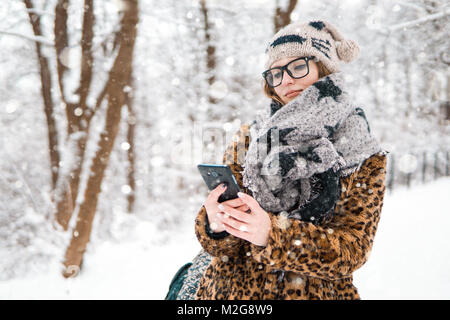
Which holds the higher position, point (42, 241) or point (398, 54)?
point (398, 54)

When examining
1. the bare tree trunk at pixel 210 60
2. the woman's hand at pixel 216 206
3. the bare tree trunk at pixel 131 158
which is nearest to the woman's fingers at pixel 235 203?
the woman's hand at pixel 216 206

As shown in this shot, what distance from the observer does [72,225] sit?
4.12m

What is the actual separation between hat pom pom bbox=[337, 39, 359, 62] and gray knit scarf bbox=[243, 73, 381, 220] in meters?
0.29

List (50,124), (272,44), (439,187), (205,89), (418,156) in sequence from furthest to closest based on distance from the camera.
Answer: (418,156) < (205,89) < (439,187) < (50,124) < (272,44)

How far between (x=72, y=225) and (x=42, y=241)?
4.62ft

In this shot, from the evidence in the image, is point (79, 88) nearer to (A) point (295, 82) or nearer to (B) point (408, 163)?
(A) point (295, 82)

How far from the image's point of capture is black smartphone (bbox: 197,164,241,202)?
122cm

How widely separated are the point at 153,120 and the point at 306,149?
36.4ft

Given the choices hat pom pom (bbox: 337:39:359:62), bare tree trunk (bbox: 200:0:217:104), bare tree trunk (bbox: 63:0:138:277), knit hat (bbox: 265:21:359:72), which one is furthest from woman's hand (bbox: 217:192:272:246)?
bare tree trunk (bbox: 200:0:217:104)

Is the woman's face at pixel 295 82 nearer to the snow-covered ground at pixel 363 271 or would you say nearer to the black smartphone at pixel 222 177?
the black smartphone at pixel 222 177

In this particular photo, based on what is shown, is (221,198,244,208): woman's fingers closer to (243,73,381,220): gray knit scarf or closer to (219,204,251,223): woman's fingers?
(219,204,251,223): woman's fingers

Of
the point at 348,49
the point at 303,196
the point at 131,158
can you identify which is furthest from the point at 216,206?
the point at 131,158
